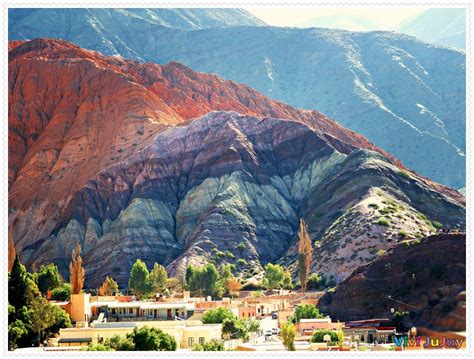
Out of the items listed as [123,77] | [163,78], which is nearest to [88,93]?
[123,77]

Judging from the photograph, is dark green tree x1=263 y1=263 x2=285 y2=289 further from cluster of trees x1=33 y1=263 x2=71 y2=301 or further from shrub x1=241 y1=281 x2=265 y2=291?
cluster of trees x1=33 y1=263 x2=71 y2=301

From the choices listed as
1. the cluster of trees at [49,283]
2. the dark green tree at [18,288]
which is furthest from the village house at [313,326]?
the cluster of trees at [49,283]

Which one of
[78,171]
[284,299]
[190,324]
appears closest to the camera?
[190,324]

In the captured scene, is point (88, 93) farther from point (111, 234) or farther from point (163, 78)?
point (111, 234)

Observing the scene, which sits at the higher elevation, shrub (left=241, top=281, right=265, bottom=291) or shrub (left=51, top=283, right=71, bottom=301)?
shrub (left=241, top=281, right=265, bottom=291)

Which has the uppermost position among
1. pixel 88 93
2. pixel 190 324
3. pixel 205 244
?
pixel 88 93

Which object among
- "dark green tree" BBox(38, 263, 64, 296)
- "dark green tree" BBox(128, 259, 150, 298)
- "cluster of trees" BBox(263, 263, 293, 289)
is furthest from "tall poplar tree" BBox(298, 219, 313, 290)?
"dark green tree" BBox(38, 263, 64, 296)

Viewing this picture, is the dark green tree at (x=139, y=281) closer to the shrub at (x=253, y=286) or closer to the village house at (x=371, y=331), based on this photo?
the shrub at (x=253, y=286)
